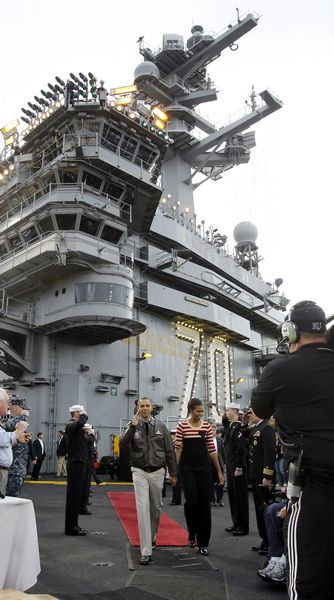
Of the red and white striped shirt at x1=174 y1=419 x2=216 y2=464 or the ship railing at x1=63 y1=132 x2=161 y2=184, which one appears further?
the ship railing at x1=63 y1=132 x2=161 y2=184

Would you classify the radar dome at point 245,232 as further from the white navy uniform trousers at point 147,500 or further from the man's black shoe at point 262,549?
the white navy uniform trousers at point 147,500

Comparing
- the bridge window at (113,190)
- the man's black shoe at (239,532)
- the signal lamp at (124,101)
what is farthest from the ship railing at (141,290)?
the man's black shoe at (239,532)

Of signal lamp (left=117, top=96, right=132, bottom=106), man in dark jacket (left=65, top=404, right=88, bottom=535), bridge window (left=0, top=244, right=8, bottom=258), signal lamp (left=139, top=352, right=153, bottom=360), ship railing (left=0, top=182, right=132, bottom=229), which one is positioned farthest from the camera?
bridge window (left=0, top=244, right=8, bottom=258)

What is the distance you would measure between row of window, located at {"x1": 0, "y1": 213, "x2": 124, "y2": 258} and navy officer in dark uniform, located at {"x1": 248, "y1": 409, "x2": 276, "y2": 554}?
16.2 metres

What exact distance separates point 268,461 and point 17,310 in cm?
1885

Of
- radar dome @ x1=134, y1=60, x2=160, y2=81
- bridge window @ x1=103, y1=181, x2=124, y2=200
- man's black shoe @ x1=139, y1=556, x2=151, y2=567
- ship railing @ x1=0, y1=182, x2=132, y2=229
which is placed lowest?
man's black shoe @ x1=139, y1=556, x2=151, y2=567

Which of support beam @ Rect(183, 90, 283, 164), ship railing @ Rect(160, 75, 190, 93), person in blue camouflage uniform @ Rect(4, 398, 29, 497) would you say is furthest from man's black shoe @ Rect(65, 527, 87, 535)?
ship railing @ Rect(160, 75, 190, 93)

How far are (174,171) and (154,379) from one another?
708 inches

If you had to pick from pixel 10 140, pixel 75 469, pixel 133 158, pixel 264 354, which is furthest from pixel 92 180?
pixel 264 354

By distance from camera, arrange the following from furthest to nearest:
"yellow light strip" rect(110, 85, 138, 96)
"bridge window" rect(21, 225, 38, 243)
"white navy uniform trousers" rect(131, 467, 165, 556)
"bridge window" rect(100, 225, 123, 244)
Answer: "yellow light strip" rect(110, 85, 138, 96) < "bridge window" rect(21, 225, 38, 243) < "bridge window" rect(100, 225, 123, 244) < "white navy uniform trousers" rect(131, 467, 165, 556)

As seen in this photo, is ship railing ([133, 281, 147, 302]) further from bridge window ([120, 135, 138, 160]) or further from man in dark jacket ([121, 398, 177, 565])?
man in dark jacket ([121, 398, 177, 565])

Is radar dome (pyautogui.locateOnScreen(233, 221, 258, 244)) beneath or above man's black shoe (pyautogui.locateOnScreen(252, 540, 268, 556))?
above

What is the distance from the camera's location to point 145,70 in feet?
108

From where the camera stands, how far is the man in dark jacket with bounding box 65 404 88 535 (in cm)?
753
